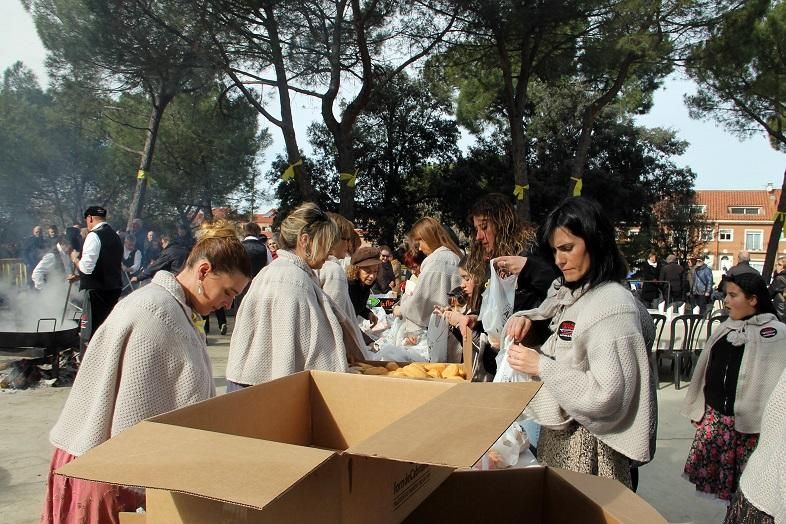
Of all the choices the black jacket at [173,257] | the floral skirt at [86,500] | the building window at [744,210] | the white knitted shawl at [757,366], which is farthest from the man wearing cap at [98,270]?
the building window at [744,210]

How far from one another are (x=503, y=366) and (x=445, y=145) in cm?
1673

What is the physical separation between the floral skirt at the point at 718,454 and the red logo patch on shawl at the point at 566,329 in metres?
1.86

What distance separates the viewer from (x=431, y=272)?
399 cm

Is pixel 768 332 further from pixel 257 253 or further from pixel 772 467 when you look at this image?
pixel 257 253

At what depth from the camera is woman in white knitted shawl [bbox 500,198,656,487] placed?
164 cm

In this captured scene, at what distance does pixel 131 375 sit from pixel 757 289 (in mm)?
3109

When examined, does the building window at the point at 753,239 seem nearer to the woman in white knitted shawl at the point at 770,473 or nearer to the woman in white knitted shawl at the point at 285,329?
the woman in white knitted shawl at the point at 285,329

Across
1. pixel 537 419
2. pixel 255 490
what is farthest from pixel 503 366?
pixel 255 490

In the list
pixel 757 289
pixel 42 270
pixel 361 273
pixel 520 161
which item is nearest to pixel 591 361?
pixel 757 289

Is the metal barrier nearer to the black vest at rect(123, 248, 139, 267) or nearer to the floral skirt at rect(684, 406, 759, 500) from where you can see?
the black vest at rect(123, 248, 139, 267)

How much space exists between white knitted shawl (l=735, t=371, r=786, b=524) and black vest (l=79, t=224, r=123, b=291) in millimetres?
5656

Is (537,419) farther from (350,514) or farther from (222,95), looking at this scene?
(222,95)

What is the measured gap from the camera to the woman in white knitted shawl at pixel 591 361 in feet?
5.38

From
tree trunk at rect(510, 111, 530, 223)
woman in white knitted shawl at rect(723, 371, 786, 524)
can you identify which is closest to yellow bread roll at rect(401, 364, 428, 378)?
woman in white knitted shawl at rect(723, 371, 786, 524)
